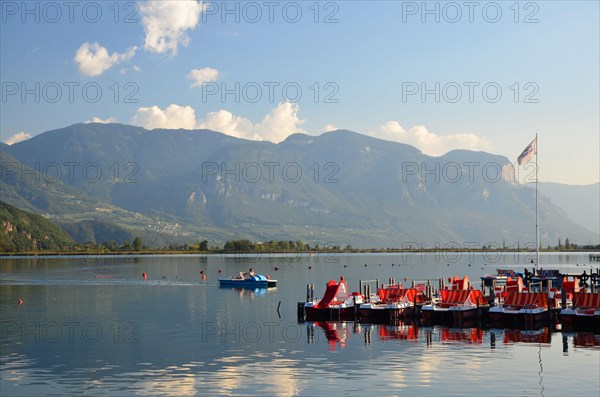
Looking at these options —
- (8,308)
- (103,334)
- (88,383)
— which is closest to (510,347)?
(88,383)

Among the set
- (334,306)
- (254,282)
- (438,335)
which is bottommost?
(438,335)

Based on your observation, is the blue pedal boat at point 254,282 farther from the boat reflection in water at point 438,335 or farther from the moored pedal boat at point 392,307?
the boat reflection in water at point 438,335

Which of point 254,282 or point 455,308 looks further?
point 254,282

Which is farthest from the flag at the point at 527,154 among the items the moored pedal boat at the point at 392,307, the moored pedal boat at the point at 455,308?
the moored pedal boat at the point at 455,308

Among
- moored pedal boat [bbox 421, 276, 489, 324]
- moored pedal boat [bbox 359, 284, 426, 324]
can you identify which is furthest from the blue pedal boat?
moored pedal boat [bbox 421, 276, 489, 324]

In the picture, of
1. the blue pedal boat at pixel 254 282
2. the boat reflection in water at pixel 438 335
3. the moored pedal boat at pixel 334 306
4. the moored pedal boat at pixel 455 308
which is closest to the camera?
the boat reflection in water at pixel 438 335

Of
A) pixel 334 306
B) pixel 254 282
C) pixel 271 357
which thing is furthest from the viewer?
pixel 254 282

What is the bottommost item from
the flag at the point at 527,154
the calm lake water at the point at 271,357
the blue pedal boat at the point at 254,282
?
the calm lake water at the point at 271,357

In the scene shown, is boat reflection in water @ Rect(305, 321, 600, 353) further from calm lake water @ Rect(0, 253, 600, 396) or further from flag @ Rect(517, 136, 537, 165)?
flag @ Rect(517, 136, 537, 165)

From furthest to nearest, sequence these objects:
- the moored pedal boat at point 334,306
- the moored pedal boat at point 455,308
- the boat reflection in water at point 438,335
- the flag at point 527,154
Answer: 1. the flag at point 527,154
2. the moored pedal boat at point 334,306
3. the moored pedal boat at point 455,308
4. the boat reflection in water at point 438,335

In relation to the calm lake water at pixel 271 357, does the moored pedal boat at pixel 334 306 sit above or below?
above

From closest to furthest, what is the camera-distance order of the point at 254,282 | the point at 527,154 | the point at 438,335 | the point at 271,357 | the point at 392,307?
the point at 271,357 → the point at 438,335 → the point at 392,307 → the point at 527,154 → the point at 254,282

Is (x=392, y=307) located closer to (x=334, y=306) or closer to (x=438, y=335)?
(x=334, y=306)

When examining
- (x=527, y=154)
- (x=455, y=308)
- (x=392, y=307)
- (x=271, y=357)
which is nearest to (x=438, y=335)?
(x=455, y=308)
